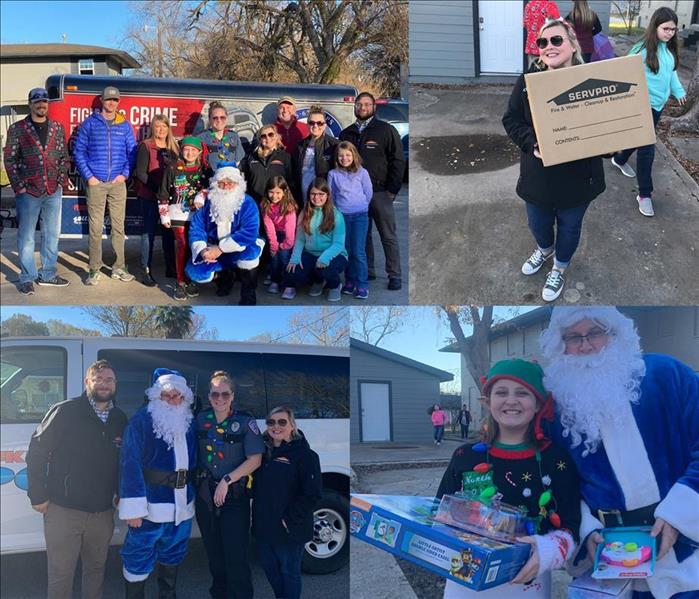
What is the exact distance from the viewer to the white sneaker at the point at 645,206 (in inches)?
128

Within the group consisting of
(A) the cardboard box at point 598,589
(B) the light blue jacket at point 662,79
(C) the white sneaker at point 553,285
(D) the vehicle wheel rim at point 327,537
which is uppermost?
(B) the light blue jacket at point 662,79

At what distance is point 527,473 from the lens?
246 centimetres

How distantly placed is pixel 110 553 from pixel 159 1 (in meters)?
2.74

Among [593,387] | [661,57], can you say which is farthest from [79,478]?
[661,57]

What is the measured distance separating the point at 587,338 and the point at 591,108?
0.99 metres

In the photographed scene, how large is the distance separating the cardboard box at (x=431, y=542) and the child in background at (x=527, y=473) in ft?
0.34

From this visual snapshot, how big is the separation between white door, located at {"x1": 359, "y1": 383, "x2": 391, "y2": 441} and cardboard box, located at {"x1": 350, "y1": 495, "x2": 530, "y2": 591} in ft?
0.89

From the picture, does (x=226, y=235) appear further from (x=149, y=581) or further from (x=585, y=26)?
(x=585, y=26)

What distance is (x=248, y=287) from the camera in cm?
327

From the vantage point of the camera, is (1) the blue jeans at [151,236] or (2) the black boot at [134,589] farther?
(1) the blue jeans at [151,236]

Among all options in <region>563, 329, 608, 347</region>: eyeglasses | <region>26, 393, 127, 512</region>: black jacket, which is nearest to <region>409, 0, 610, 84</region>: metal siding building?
<region>563, 329, 608, 347</region>: eyeglasses

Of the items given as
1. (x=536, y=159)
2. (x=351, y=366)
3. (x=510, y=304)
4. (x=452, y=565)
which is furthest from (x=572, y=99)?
(x=452, y=565)

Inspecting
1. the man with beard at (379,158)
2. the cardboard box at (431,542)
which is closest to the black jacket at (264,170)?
the man with beard at (379,158)

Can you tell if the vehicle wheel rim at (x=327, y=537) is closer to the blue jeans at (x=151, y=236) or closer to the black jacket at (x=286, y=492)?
the black jacket at (x=286, y=492)
